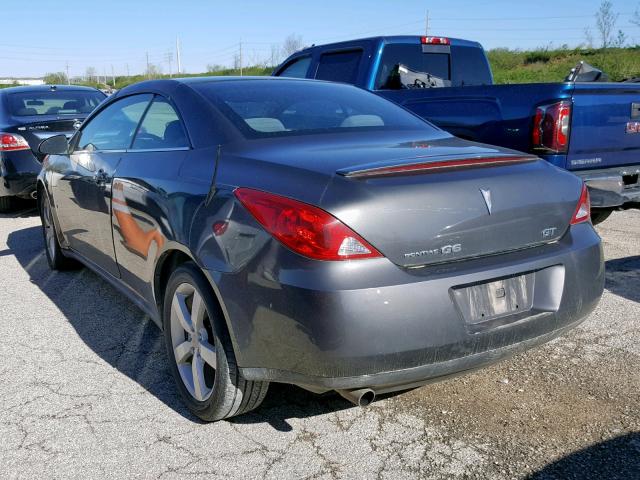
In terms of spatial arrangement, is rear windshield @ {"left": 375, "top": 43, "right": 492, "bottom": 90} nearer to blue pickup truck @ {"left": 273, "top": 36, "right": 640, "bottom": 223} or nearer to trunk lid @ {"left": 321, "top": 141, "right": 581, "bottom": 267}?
blue pickup truck @ {"left": 273, "top": 36, "right": 640, "bottom": 223}

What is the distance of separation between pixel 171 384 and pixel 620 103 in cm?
406

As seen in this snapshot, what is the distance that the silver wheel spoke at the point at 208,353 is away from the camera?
2.74m

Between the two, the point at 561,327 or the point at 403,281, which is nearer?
the point at 403,281

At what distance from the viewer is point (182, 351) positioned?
3.03m

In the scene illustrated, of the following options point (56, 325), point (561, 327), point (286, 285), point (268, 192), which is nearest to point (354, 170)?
point (268, 192)

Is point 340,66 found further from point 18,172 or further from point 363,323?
point 363,323

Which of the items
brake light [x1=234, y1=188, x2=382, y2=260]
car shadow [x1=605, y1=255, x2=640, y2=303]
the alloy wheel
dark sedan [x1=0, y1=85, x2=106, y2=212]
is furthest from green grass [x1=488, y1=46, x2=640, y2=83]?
brake light [x1=234, y1=188, x2=382, y2=260]

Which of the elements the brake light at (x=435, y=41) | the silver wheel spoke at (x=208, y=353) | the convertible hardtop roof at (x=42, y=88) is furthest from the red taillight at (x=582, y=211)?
the convertible hardtop roof at (x=42, y=88)

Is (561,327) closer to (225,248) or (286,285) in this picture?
(286,285)

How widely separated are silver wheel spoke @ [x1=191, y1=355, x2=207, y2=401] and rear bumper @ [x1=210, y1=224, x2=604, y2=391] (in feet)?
1.39

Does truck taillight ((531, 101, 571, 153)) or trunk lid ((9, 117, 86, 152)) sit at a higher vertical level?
truck taillight ((531, 101, 571, 153))

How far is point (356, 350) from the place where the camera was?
223 centimetres

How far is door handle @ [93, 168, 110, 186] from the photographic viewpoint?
3.74m

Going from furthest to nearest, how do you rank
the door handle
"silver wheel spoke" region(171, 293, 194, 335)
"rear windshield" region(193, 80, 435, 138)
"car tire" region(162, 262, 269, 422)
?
the door handle → "rear windshield" region(193, 80, 435, 138) → "silver wheel spoke" region(171, 293, 194, 335) → "car tire" region(162, 262, 269, 422)
